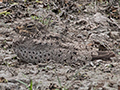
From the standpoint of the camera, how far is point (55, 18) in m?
7.22

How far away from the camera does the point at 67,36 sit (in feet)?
17.4

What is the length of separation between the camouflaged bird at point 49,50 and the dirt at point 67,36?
117 millimetres

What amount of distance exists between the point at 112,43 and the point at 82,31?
96 cm

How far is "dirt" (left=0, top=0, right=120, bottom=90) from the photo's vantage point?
3.83 m

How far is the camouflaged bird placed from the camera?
4.67 m

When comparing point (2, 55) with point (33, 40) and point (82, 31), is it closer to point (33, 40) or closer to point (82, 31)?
point (33, 40)

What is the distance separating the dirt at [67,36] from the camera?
3.83m

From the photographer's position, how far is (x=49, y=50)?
15.3ft

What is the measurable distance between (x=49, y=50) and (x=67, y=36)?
30.5 inches

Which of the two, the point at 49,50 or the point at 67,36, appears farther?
the point at 67,36

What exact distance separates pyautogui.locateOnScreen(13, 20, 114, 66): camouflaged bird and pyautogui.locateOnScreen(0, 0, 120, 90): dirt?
0.12m

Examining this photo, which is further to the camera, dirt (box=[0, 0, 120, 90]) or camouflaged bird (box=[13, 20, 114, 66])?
camouflaged bird (box=[13, 20, 114, 66])

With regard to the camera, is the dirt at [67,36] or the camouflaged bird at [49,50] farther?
the camouflaged bird at [49,50]

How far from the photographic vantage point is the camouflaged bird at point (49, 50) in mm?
4668
